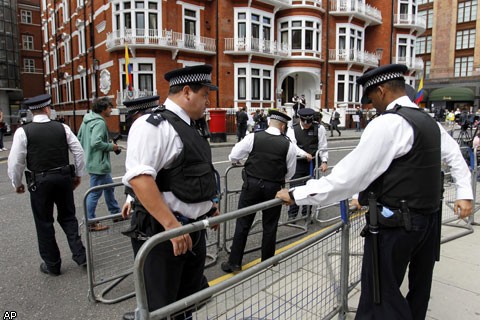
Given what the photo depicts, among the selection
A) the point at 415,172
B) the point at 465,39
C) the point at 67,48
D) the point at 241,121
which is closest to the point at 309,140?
the point at 415,172

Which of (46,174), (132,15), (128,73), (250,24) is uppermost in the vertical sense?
(250,24)

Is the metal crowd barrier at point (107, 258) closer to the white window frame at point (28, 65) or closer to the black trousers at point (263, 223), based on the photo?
the black trousers at point (263, 223)

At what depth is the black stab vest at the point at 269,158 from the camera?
13.6 feet

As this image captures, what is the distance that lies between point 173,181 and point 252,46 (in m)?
24.4

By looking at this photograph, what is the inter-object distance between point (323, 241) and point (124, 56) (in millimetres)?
22781

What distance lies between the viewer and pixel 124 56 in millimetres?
22859

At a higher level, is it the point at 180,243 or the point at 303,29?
the point at 303,29

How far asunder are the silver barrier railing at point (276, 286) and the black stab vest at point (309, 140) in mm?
3825

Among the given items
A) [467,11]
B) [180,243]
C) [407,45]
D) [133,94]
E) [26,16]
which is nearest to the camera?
[180,243]

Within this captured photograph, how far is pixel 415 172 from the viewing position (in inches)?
87.2

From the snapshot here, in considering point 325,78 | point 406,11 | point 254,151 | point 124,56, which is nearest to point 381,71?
point 254,151

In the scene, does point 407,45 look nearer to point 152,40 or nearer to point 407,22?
point 407,22

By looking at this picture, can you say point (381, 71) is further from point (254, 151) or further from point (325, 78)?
point (325, 78)

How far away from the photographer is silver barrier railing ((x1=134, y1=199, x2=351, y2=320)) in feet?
5.51
